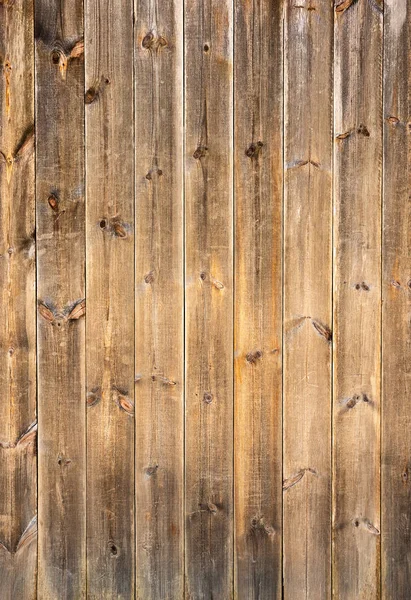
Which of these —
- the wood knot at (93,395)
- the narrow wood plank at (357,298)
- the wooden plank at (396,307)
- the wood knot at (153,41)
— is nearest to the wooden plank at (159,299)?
the wood knot at (153,41)

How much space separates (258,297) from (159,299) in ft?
0.88

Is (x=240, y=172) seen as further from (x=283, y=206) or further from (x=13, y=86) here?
(x=13, y=86)

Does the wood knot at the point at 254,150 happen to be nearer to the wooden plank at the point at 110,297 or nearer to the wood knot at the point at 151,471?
the wooden plank at the point at 110,297

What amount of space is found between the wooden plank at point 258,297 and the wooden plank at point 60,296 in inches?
16.7

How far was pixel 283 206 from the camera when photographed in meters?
1.72

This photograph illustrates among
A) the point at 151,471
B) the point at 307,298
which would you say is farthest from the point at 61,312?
the point at 307,298

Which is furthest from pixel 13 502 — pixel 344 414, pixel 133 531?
pixel 344 414

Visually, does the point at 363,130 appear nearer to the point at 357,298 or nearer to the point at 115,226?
the point at 357,298

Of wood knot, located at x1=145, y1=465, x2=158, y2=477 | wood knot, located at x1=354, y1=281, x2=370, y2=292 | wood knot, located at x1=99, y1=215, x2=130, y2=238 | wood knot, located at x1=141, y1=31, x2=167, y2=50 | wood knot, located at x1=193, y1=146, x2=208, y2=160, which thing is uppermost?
wood knot, located at x1=141, y1=31, x2=167, y2=50

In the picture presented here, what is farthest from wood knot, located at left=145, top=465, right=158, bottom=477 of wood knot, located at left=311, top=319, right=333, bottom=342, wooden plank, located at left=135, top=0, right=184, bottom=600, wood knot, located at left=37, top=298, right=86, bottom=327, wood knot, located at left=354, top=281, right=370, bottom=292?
wood knot, located at left=354, top=281, right=370, bottom=292

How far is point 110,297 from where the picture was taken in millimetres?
1730

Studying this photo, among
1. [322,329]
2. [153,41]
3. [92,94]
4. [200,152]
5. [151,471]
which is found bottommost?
[151,471]

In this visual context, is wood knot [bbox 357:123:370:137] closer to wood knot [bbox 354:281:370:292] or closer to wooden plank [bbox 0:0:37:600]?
wood knot [bbox 354:281:370:292]

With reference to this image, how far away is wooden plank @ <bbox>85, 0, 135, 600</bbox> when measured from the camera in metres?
1.71
